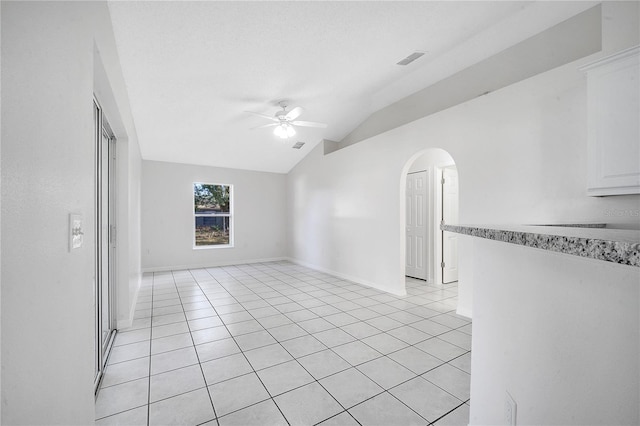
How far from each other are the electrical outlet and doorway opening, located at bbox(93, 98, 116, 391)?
8.25ft

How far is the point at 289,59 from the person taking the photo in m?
3.06

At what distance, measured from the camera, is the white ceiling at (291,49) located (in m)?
2.39

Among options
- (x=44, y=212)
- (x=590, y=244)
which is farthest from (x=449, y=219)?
(x=44, y=212)

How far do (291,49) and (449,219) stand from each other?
13.2ft

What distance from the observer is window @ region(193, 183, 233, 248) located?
6.55 m

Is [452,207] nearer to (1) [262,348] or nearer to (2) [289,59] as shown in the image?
(2) [289,59]

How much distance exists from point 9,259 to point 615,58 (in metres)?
3.21

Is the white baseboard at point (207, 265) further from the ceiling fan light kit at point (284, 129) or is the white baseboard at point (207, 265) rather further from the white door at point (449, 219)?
the white door at point (449, 219)

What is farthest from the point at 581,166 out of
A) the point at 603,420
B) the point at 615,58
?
the point at 603,420

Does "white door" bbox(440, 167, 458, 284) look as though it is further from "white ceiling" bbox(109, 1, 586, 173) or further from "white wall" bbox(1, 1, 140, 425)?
"white wall" bbox(1, 1, 140, 425)

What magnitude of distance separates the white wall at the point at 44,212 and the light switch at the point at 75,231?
0.03m

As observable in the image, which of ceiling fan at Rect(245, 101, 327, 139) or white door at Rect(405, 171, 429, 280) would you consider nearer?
ceiling fan at Rect(245, 101, 327, 139)

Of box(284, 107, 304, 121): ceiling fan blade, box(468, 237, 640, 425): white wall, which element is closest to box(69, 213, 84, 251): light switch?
box(468, 237, 640, 425): white wall

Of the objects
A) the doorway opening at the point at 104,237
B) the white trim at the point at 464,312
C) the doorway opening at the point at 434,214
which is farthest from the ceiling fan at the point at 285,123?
the white trim at the point at 464,312
